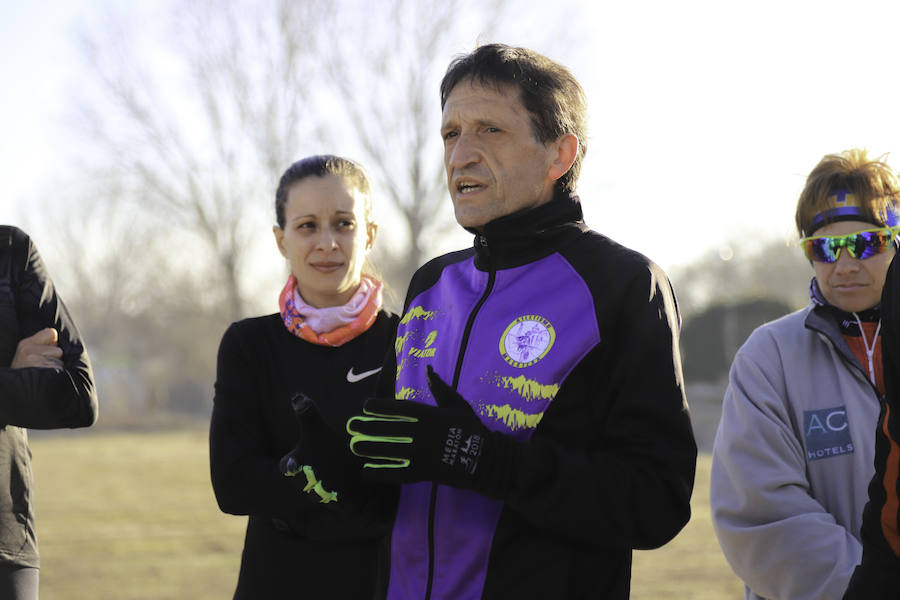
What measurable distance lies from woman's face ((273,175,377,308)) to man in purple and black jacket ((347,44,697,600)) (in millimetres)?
804

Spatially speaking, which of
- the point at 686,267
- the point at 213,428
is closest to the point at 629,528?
the point at 213,428

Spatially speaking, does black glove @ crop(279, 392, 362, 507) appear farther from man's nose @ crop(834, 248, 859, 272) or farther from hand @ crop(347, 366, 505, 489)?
man's nose @ crop(834, 248, 859, 272)

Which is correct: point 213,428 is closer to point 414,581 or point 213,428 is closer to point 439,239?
point 414,581

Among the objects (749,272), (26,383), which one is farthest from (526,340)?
(749,272)

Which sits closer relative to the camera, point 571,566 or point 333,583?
point 571,566

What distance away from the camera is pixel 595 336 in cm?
170

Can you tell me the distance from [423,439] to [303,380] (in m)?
1.02

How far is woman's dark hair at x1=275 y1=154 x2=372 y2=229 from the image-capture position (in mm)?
2748

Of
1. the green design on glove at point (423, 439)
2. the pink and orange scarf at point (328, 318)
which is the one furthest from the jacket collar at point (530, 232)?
the pink and orange scarf at point (328, 318)

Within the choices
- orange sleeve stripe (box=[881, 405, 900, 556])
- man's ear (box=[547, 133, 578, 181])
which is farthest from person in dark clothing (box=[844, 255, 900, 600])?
man's ear (box=[547, 133, 578, 181])

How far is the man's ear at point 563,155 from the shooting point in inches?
74.4

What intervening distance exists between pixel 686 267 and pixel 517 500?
38.0 meters

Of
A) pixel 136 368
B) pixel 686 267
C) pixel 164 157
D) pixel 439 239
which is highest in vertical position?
pixel 164 157

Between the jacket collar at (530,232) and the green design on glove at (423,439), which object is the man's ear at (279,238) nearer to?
the jacket collar at (530,232)
